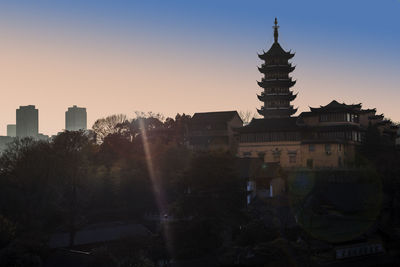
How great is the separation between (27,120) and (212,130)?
108902 millimetres

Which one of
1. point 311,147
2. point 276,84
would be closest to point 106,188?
point 311,147

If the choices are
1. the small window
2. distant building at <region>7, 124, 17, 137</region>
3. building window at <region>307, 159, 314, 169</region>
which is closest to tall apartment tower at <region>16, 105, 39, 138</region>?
distant building at <region>7, 124, 17, 137</region>

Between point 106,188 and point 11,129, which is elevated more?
point 11,129

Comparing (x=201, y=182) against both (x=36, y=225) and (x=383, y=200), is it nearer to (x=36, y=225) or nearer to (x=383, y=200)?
(x=36, y=225)

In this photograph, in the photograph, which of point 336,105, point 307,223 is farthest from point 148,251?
point 336,105

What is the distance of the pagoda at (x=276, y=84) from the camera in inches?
2739

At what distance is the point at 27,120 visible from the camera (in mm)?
160125

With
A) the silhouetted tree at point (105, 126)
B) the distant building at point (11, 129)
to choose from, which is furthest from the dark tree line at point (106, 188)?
the distant building at point (11, 129)

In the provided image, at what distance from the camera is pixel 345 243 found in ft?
108

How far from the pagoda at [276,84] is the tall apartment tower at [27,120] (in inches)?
4223

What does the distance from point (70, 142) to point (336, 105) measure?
31278 millimetres

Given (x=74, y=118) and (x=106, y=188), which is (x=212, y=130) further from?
(x=74, y=118)

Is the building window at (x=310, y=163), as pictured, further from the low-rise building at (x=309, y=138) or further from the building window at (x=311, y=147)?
the building window at (x=311, y=147)

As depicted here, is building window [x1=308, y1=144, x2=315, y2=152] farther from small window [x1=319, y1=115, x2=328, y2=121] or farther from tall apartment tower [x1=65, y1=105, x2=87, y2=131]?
tall apartment tower [x1=65, y1=105, x2=87, y2=131]
